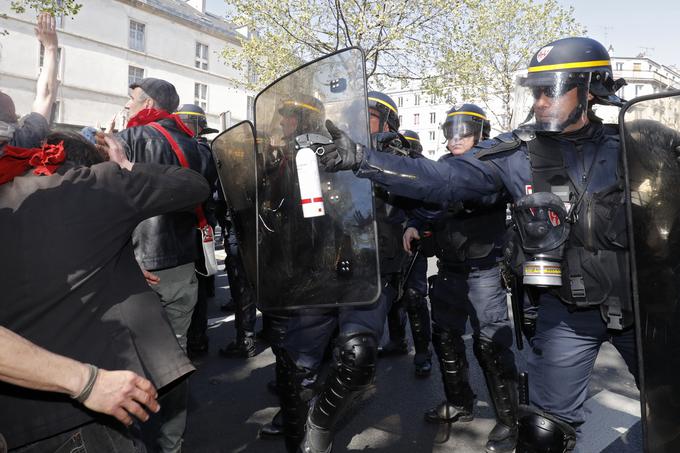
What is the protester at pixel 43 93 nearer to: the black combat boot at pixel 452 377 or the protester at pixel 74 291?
the protester at pixel 74 291

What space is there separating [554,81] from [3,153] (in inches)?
76.3

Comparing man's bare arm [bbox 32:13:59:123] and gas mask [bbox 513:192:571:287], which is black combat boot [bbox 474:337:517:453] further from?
man's bare arm [bbox 32:13:59:123]

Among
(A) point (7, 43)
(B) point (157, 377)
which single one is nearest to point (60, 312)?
(B) point (157, 377)

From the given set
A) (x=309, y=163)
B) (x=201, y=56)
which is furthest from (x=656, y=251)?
(x=201, y=56)

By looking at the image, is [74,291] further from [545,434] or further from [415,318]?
[415,318]

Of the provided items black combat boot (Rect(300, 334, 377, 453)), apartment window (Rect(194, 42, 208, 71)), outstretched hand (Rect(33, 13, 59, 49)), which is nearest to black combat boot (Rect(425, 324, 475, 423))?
black combat boot (Rect(300, 334, 377, 453))

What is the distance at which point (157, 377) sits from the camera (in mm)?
1610

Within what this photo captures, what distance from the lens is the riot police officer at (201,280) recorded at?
3387 mm

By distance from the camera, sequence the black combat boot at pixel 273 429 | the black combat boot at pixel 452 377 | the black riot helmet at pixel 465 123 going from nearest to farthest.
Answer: the black combat boot at pixel 273 429
the black combat boot at pixel 452 377
the black riot helmet at pixel 465 123

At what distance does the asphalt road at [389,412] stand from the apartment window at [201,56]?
2855 cm

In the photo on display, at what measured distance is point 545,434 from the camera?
195 centimetres

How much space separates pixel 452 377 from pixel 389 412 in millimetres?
493

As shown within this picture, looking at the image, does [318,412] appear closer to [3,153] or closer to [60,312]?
[60,312]

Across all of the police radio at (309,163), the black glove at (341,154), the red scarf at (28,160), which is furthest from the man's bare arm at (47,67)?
the black glove at (341,154)
